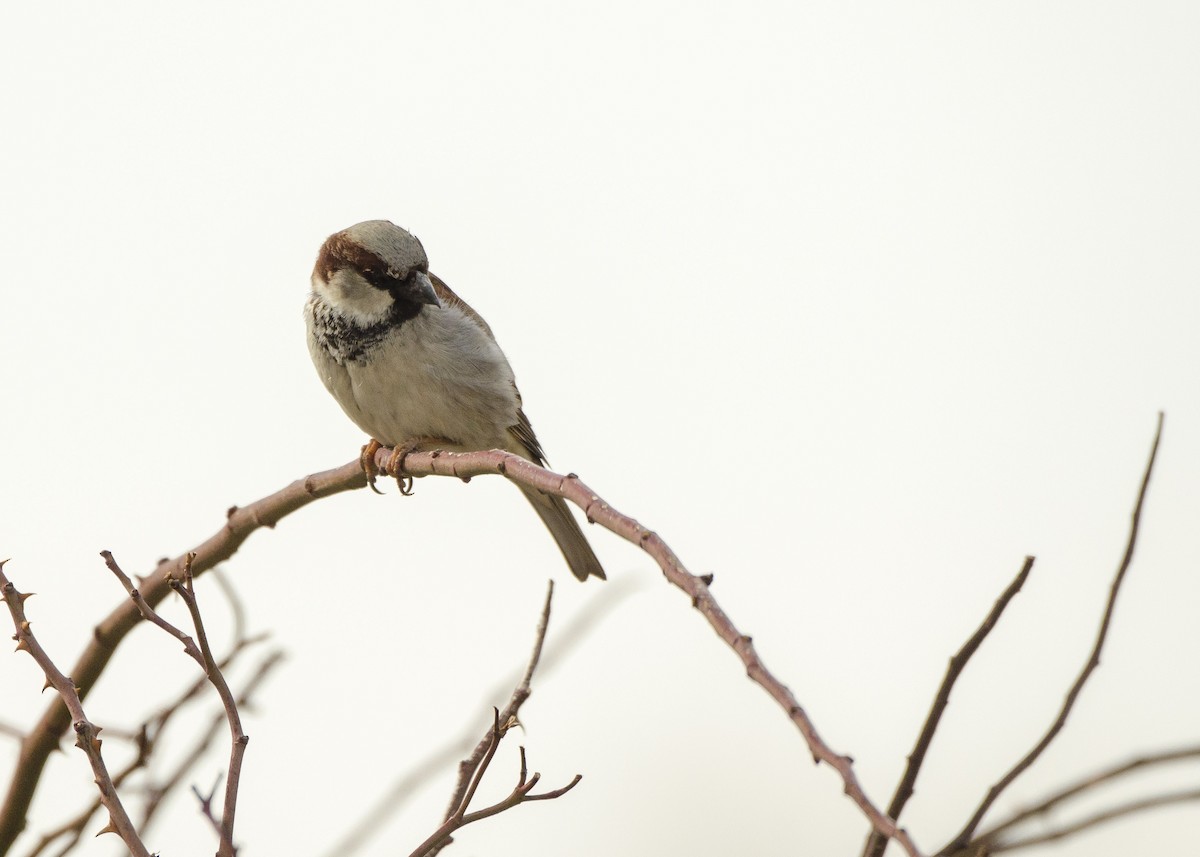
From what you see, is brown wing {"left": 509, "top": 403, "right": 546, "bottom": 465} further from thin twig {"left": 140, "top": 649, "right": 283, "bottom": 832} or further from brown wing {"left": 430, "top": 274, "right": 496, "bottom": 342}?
thin twig {"left": 140, "top": 649, "right": 283, "bottom": 832}

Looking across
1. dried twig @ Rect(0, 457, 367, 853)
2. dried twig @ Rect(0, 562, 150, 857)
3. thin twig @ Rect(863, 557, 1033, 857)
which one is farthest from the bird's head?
thin twig @ Rect(863, 557, 1033, 857)

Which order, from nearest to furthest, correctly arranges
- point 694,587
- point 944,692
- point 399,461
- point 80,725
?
point 694,587 < point 80,725 < point 944,692 < point 399,461

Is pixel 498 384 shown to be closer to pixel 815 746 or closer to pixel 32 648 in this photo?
pixel 32 648

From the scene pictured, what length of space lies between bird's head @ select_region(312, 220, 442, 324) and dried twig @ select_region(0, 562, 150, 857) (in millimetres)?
2074

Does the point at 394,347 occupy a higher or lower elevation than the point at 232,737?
higher

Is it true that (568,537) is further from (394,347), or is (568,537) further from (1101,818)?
(1101,818)

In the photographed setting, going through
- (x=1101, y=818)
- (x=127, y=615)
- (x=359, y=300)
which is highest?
(x=359, y=300)

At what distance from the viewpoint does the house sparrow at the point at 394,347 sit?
3504 millimetres

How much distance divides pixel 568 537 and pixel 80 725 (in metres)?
2.65

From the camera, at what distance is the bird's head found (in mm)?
3545

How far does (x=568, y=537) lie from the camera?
3951 mm

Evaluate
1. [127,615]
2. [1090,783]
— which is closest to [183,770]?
[127,615]

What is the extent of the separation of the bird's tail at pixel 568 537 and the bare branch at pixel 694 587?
6.23 ft

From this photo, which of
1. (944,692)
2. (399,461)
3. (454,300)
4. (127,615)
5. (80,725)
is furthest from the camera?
(454,300)
